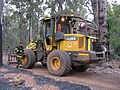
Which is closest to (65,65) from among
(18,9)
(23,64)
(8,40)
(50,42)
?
(50,42)

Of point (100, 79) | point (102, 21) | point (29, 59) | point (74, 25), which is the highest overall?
point (102, 21)

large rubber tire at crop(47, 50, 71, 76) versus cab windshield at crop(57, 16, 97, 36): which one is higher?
cab windshield at crop(57, 16, 97, 36)

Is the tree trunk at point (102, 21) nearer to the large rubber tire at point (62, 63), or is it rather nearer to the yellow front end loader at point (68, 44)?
the yellow front end loader at point (68, 44)

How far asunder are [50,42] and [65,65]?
226 cm

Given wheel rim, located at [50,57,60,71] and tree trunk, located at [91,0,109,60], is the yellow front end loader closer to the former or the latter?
wheel rim, located at [50,57,60,71]

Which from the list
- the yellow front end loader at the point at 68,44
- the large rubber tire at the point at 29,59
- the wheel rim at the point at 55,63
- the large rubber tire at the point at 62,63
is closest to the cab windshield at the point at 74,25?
the yellow front end loader at the point at 68,44

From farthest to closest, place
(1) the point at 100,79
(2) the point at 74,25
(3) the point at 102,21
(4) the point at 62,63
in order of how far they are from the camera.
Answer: (3) the point at 102,21 → (2) the point at 74,25 → (4) the point at 62,63 → (1) the point at 100,79

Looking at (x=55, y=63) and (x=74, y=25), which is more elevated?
(x=74, y=25)

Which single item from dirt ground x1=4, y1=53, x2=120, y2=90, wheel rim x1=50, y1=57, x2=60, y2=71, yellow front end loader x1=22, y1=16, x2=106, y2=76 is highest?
yellow front end loader x1=22, y1=16, x2=106, y2=76

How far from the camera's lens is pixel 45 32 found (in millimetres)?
12000

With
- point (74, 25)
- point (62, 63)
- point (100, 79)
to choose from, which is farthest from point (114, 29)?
point (62, 63)

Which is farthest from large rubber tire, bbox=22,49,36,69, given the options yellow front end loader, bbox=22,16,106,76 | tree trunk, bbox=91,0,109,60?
tree trunk, bbox=91,0,109,60

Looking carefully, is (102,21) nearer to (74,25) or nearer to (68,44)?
(74,25)

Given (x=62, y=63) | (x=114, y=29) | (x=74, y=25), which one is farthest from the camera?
(x=114, y=29)
